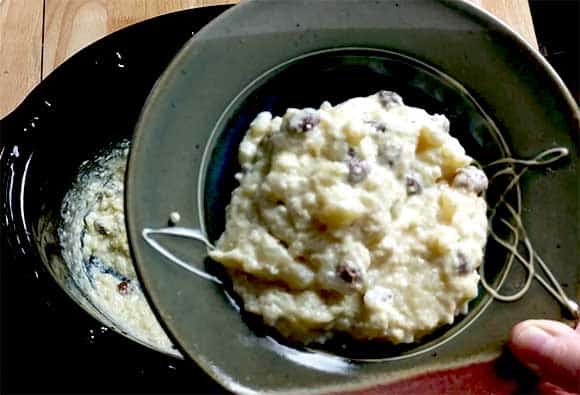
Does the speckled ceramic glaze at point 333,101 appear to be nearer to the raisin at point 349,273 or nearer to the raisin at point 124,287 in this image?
the raisin at point 349,273

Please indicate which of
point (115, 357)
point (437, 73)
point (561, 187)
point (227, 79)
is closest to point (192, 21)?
point (227, 79)

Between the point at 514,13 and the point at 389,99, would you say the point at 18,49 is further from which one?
the point at 514,13

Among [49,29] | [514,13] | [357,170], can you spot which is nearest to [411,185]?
[357,170]

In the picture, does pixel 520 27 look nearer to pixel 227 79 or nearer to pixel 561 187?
pixel 561 187

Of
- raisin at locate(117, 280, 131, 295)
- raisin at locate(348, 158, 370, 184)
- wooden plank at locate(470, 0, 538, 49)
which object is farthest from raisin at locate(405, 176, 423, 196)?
wooden plank at locate(470, 0, 538, 49)

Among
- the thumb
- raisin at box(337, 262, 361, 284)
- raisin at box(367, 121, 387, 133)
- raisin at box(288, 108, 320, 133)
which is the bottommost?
the thumb

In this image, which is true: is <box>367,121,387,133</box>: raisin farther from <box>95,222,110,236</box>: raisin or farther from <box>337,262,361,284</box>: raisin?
<box>95,222,110,236</box>: raisin

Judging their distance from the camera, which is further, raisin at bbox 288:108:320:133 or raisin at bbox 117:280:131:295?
raisin at bbox 117:280:131:295
